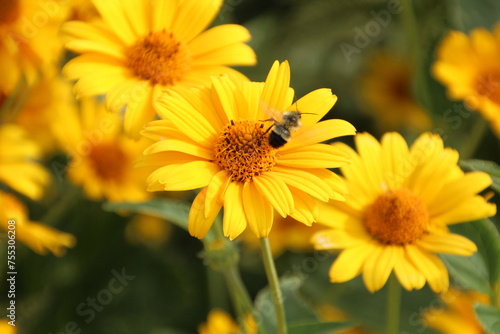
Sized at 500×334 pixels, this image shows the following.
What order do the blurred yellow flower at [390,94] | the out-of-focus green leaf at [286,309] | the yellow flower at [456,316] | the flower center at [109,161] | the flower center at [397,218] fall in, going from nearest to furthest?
1. the flower center at [397,218]
2. the out-of-focus green leaf at [286,309]
3. the yellow flower at [456,316]
4. the flower center at [109,161]
5. the blurred yellow flower at [390,94]

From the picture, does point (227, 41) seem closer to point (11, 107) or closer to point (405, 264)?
point (405, 264)

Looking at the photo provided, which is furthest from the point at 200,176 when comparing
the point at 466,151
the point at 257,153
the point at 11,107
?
the point at 466,151

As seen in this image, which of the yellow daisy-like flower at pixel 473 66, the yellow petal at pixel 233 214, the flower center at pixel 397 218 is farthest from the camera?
the yellow daisy-like flower at pixel 473 66

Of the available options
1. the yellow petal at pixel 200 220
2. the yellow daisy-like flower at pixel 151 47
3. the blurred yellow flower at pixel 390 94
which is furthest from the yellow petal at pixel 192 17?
the blurred yellow flower at pixel 390 94

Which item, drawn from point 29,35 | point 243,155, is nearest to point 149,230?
point 29,35

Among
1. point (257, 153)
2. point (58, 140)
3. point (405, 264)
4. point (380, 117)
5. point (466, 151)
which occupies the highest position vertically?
point (257, 153)

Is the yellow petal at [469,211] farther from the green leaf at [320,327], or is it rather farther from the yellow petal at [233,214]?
the yellow petal at [233,214]
